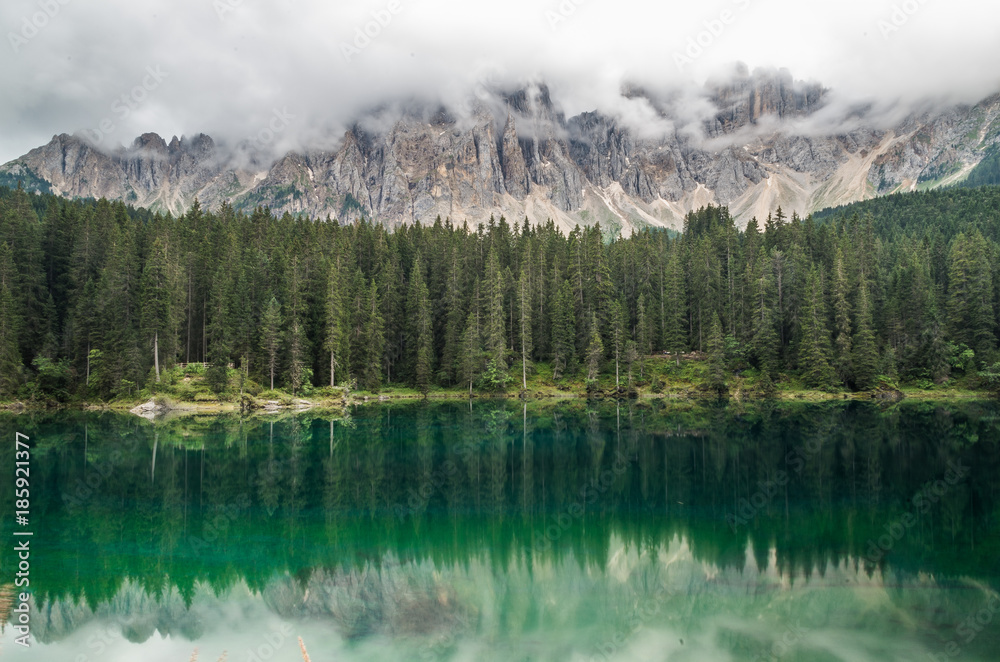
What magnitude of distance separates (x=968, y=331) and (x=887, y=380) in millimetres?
13663

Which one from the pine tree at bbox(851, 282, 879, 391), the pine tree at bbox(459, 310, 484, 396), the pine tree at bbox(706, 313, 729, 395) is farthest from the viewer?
the pine tree at bbox(459, 310, 484, 396)

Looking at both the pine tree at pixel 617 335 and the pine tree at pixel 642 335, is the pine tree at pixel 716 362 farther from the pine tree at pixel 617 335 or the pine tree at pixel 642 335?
the pine tree at pixel 617 335

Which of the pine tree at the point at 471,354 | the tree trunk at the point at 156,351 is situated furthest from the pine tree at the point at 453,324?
the tree trunk at the point at 156,351

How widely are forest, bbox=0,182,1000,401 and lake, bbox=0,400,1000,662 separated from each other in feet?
121

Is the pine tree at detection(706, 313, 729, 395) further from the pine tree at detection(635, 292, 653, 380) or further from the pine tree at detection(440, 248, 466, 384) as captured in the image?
the pine tree at detection(440, 248, 466, 384)

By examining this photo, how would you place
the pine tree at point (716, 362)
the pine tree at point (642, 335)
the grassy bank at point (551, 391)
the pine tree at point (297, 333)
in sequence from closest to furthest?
1. the grassy bank at point (551, 391)
2. the pine tree at point (297, 333)
3. the pine tree at point (716, 362)
4. the pine tree at point (642, 335)

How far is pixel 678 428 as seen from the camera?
48.1 meters

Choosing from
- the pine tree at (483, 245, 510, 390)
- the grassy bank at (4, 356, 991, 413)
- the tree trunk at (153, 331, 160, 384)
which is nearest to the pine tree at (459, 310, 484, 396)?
the pine tree at (483, 245, 510, 390)

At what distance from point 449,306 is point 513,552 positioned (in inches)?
3087

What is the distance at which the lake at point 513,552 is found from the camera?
1279cm

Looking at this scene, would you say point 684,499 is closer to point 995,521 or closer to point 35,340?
point 995,521

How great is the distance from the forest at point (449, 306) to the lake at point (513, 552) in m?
36.8

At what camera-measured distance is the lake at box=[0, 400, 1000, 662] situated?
12.8m

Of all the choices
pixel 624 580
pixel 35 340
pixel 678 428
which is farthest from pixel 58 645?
pixel 35 340
